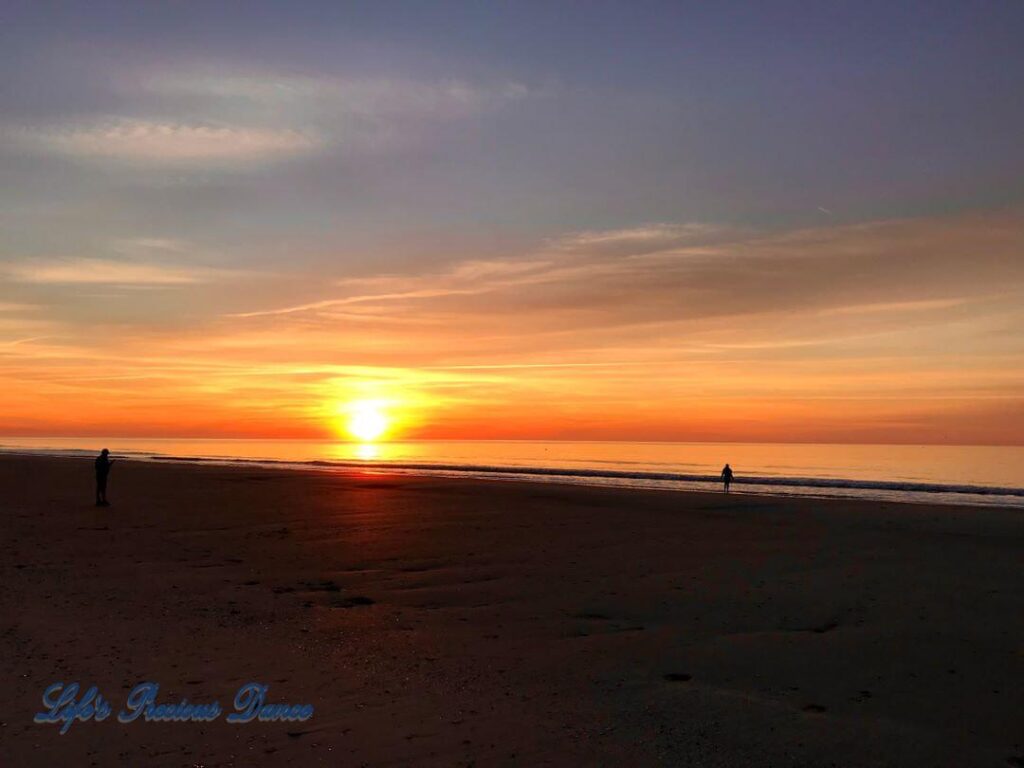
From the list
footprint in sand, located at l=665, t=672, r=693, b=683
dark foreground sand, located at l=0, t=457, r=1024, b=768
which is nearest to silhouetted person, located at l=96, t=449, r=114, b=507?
dark foreground sand, located at l=0, t=457, r=1024, b=768

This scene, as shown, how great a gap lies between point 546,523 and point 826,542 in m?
8.28

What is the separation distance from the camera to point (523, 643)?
32.3 ft

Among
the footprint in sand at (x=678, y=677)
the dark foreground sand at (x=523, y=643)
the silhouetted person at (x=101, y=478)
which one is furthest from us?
the silhouetted person at (x=101, y=478)

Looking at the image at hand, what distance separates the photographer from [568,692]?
7961mm

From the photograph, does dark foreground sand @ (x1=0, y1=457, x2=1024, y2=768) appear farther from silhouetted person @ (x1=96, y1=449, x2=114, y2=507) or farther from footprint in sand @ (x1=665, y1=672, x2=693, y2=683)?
silhouetted person @ (x1=96, y1=449, x2=114, y2=507)

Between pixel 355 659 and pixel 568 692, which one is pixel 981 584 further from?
pixel 355 659

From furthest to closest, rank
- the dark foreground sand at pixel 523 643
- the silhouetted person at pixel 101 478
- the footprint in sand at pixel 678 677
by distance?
the silhouetted person at pixel 101 478
the footprint in sand at pixel 678 677
the dark foreground sand at pixel 523 643

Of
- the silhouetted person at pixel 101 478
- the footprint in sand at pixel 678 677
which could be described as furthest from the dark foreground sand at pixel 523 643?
the silhouetted person at pixel 101 478

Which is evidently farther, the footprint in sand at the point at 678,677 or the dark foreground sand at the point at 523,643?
the footprint in sand at the point at 678,677

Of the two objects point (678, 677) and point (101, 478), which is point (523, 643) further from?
point (101, 478)

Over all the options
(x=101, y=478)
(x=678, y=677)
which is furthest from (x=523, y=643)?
(x=101, y=478)

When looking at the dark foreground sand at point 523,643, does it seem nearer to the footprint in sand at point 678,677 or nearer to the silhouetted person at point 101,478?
the footprint in sand at point 678,677

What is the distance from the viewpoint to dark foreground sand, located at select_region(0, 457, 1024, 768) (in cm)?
664

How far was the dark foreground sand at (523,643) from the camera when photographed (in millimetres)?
6641
